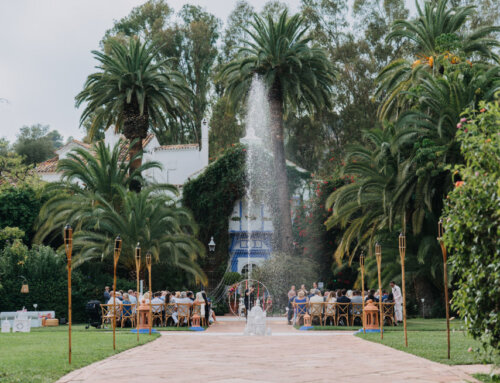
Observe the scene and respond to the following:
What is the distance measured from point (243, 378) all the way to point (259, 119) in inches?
1250

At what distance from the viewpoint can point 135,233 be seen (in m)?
30.5

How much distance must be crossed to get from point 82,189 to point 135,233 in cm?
469

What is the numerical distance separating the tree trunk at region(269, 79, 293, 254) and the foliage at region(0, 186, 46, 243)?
1217cm

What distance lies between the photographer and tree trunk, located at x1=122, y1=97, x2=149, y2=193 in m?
35.6

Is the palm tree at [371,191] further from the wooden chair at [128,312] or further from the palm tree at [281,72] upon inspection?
the wooden chair at [128,312]

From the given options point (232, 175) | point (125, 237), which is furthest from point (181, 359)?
point (232, 175)

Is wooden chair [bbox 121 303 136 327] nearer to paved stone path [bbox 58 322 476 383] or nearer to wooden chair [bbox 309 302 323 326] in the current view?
wooden chair [bbox 309 302 323 326]

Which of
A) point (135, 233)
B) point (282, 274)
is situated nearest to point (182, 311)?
point (135, 233)

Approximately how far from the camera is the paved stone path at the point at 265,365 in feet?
30.4

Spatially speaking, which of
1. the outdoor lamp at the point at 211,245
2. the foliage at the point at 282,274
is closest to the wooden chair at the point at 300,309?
the foliage at the point at 282,274

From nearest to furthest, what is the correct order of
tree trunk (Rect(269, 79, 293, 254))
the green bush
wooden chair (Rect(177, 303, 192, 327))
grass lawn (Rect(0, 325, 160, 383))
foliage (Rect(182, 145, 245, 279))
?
grass lawn (Rect(0, 325, 160, 383))
wooden chair (Rect(177, 303, 192, 327))
the green bush
tree trunk (Rect(269, 79, 293, 254))
foliage (Rect(182, 145, 245, 279))

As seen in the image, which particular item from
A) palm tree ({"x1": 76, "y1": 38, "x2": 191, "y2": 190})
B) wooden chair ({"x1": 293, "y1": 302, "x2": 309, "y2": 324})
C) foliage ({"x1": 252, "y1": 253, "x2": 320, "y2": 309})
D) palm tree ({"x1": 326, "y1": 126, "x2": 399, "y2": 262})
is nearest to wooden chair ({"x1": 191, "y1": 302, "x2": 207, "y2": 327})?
wooden chair ({"x1": 293, "y1": 302, "x2": 309, "y2": 324})

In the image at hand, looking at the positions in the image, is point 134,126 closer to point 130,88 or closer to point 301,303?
point 130,88

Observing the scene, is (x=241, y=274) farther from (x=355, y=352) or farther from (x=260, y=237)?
(x=355, y=352)
